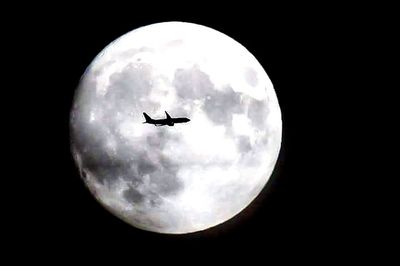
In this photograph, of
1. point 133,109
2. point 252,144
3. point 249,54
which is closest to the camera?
point 133,109

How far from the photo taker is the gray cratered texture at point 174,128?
→ 4.46 m

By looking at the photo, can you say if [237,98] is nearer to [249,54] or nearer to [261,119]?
[261,119]

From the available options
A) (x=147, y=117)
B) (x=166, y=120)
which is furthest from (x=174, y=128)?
(x=147, y=117)

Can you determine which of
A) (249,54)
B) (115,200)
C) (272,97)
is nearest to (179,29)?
(249,54)

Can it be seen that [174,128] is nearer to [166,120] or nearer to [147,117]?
[166,120]

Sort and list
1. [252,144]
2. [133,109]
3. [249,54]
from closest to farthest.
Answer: [133,109], [252,144], [249,54]

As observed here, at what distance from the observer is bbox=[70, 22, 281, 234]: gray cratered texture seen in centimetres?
446

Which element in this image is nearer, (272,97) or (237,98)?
(237,98)

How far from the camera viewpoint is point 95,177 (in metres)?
4.83

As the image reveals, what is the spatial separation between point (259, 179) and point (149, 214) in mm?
1137

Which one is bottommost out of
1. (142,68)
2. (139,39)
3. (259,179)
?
(259,179)

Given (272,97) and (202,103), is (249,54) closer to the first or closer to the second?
(272,97)

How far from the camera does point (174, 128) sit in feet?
14.4

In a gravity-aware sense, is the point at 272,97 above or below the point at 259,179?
above
